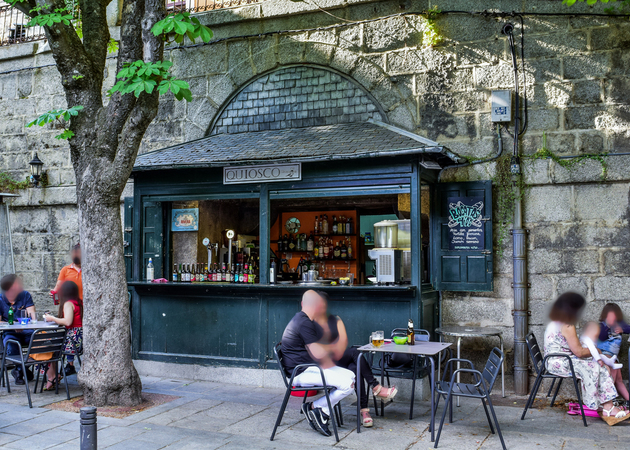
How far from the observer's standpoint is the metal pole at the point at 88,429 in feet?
12.4

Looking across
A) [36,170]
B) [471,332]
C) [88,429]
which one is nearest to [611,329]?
[471,332]

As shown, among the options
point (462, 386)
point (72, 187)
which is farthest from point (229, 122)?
point (462, 386)

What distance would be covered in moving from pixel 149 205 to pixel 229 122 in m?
1.81

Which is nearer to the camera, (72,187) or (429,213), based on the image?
(429,213)

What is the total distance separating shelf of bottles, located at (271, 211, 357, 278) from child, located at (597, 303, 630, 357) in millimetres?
4863

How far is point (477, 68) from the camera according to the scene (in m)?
7.99

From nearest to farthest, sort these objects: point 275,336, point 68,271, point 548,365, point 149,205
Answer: point 548,365 < point 275,336 < point 68,271 < point 149,205

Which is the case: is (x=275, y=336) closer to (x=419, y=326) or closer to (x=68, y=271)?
(x=419, y=326)

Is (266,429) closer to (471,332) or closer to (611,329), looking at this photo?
(471,332)

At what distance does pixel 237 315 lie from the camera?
8203mm

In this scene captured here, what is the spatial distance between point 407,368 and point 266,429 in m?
1.73

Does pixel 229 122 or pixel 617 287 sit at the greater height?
pixel 229 122

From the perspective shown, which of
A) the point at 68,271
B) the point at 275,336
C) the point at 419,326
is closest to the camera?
the point at 419,326

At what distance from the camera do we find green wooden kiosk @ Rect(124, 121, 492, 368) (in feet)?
24.4
